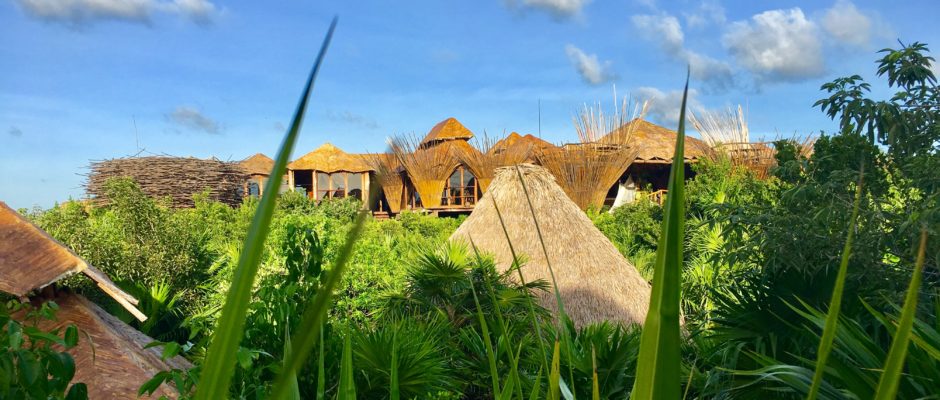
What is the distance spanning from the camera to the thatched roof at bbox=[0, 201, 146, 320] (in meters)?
4.43

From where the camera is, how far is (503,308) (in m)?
5.98

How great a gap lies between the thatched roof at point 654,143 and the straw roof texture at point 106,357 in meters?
18.1

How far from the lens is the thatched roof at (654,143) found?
71.1 ft

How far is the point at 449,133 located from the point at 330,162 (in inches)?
205

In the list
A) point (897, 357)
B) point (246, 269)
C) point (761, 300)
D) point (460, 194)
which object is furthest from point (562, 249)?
point (460, 194)

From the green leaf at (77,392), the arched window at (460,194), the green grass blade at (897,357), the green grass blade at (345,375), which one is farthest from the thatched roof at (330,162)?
the green grass blade at (897,357)

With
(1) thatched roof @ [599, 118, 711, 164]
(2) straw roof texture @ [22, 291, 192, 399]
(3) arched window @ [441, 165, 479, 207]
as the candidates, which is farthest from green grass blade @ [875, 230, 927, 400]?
(3) arched window @ [441, 165, 479, 207]

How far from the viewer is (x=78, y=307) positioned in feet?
15.9

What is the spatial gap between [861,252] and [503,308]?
9.15ft

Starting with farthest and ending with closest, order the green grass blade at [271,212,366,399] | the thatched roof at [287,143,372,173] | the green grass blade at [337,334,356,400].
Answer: the thatched roof at [287,143,372,173] < the green grass blade at [337,334,356,400] < the green grass blade at [271,212,366,399]

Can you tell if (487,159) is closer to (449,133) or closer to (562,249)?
(449,133)

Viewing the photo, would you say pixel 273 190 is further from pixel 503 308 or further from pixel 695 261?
pixel 695 261

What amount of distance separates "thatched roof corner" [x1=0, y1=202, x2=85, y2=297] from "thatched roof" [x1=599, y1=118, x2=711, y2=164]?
18.3 m

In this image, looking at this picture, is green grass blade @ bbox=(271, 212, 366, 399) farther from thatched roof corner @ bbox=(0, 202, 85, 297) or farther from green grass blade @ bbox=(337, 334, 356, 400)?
thatched roof corner @ bbox=(0, 202, 85, 297)
